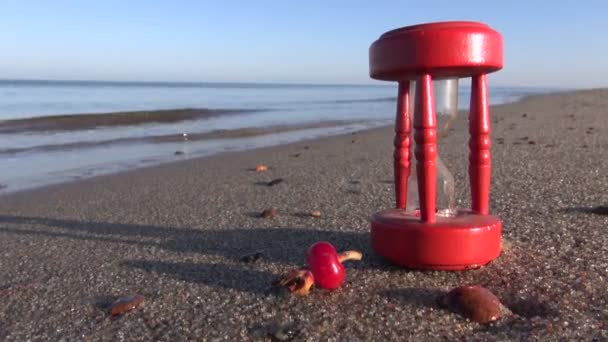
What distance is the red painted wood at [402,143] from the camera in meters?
2.62

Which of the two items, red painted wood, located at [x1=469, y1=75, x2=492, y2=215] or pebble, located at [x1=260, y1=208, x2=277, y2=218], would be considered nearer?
red painted wood, located at [x1=469, y1=75, x2=492, y2=215]

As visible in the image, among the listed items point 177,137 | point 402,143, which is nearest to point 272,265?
point 402,143

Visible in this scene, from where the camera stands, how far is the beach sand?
75.3 inches

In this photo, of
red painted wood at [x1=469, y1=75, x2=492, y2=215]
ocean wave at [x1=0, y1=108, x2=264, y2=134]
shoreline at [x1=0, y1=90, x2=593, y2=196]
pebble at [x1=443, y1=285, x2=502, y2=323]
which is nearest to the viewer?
pebble at [x1=443, y1=285, x2=502, y2=323]

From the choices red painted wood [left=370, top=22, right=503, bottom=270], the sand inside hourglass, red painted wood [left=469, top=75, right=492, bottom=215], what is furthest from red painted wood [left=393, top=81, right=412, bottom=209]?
red painted wood [left=469, top=75, right=492, bottom=215]

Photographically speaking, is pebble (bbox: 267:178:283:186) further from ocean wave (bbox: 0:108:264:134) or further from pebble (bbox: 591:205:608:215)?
ocean wave (bbox: 0:108:264:134)

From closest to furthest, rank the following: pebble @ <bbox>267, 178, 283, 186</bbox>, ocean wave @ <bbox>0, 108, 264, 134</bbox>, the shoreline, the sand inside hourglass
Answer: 1. the sand inside hourglass
2. pebble @ <bbox>267, 178, 283, 186</bbox>
3. the shoreline
4. ocean wave @ <bbox>0, 108, 264, 134</bbox>

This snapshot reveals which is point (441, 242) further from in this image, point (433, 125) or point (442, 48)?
point (442, 48)

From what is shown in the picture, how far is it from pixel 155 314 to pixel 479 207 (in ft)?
4.93

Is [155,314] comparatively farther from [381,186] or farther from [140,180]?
[140,180]

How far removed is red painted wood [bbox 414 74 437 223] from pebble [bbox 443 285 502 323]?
1.45ft

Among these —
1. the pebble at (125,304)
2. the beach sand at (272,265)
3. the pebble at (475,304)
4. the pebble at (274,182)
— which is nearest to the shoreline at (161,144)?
the beach sand at (272,265)

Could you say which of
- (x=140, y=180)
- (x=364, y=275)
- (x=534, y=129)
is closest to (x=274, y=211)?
(x=364, y=275)

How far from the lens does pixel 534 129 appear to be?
936 centimetres
